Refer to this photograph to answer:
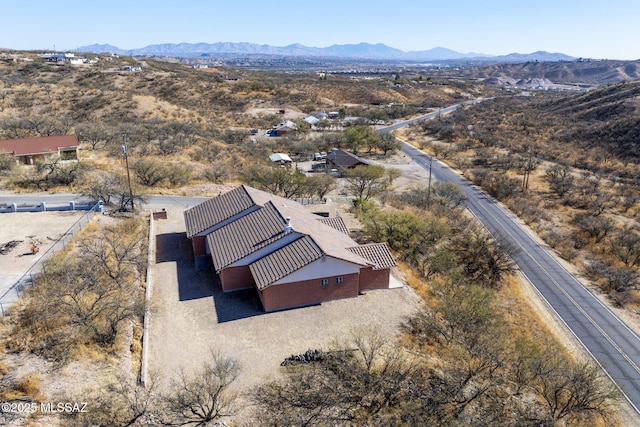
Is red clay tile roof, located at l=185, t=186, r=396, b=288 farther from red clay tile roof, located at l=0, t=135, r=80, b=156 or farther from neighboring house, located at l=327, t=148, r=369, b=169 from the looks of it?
neighboring house, located at l=327, t=148, r=369, b=169

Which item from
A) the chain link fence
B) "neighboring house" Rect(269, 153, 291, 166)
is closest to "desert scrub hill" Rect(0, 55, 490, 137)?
"neighboring house" Rect(269, 153, 291, 166)

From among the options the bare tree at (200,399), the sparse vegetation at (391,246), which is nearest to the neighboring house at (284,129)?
the sparse vegetation at (391,246)

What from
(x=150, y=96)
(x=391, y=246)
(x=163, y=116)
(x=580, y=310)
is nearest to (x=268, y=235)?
(x=391, y=246)

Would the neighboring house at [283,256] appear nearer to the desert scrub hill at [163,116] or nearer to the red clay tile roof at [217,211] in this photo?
the red clay tile roof at [217,211]

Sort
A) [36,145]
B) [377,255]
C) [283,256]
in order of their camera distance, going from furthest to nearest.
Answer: [36,145]
[377,255]
[283,256]

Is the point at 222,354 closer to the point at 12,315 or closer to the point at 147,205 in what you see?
the point at 12,315

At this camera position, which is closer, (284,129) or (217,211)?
(217,211)

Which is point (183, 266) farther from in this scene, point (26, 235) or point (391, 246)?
point (391, 246)
